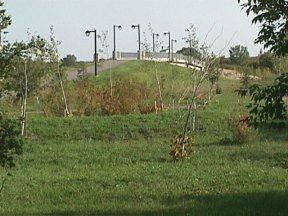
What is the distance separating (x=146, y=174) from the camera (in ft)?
38.1

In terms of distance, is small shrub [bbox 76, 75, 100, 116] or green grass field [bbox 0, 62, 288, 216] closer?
green grass field [bbox 0, 62, 288, 216]

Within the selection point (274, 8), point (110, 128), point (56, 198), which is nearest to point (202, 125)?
point (110, 128)

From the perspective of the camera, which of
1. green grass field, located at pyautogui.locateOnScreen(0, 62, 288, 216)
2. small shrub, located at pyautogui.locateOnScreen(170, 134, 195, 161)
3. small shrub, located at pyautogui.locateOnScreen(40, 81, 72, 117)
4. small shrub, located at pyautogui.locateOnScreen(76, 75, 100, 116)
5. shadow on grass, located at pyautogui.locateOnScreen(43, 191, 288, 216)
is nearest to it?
shadow on grass, located at pyautogui.locateOnScreen(43, 191, 288, 216)

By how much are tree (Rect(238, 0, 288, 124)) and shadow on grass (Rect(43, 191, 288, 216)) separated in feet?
5.71

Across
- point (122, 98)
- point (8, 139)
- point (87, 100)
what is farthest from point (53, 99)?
point (8, 139)

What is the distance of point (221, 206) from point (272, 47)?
2.65 metres

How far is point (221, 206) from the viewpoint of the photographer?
27.2ft

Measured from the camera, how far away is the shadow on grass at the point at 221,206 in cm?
789

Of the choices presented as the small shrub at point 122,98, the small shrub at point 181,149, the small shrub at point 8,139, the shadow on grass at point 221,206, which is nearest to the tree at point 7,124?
the small shrub at point 8,139

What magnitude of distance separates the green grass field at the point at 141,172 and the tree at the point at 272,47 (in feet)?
2.85

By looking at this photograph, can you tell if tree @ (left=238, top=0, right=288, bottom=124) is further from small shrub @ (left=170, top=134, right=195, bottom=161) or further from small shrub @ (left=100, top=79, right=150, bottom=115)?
small shrub @ (left=100, top=79, right=150, bottom=115)

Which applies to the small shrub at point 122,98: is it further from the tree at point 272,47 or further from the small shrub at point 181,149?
the tree at point 272,47

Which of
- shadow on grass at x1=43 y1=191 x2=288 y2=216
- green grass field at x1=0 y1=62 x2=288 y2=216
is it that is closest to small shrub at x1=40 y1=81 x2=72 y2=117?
green grass field at x1=0 y1=62 x2=288 y2=216

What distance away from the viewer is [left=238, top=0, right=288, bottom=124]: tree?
21.1 ft
